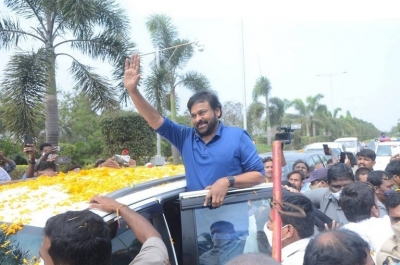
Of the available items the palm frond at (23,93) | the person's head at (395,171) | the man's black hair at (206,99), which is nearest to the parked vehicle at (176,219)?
the man's black hair at (206,99)

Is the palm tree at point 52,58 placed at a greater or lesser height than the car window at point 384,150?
greater

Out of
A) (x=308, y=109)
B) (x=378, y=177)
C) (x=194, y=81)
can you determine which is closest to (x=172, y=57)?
(x=194, y=81)

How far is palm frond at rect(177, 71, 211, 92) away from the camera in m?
23.5

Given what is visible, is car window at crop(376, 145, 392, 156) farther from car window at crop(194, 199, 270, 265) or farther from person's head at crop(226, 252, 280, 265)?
person's head at crop(226, 252, 280, 265)

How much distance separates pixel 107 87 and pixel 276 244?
37.8 ft

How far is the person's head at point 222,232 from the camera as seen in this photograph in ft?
9.89

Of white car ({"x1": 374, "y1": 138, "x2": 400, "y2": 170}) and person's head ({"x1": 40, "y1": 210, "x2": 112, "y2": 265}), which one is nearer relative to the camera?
person's head ({"x1": 40, "y1": 210, "x2": 112, "y2": 265})

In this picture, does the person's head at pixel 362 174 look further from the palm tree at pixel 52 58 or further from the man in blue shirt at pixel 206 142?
the palm tree at pixel 52 58

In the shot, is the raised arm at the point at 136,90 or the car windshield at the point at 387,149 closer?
the raised arm at the point at 136,90

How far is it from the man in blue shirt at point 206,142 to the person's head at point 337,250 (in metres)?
1.07

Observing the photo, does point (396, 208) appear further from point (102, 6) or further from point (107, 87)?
point (102, 6)

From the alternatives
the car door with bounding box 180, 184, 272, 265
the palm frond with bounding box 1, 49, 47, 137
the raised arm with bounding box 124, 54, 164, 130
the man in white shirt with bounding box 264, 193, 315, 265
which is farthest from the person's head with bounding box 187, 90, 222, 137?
the palm frond with bounding box 1, 49, 47, 137

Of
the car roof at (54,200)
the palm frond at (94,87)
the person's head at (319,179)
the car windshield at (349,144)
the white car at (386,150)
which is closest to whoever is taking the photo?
the car roof at (54,200)

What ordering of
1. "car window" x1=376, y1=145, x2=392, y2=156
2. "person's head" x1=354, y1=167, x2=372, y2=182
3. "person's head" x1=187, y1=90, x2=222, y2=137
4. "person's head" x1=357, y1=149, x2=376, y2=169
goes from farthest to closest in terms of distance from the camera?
"car window" x1=376, y1=145, x2=392, y2=156 < "person's head" x1=357, y1=149, x2=376, y2=169 < "person's head" x1=354, y1=167, x2=372, y2=182 < "person's head" x1=187, y1=90, x2=222, y2=137
